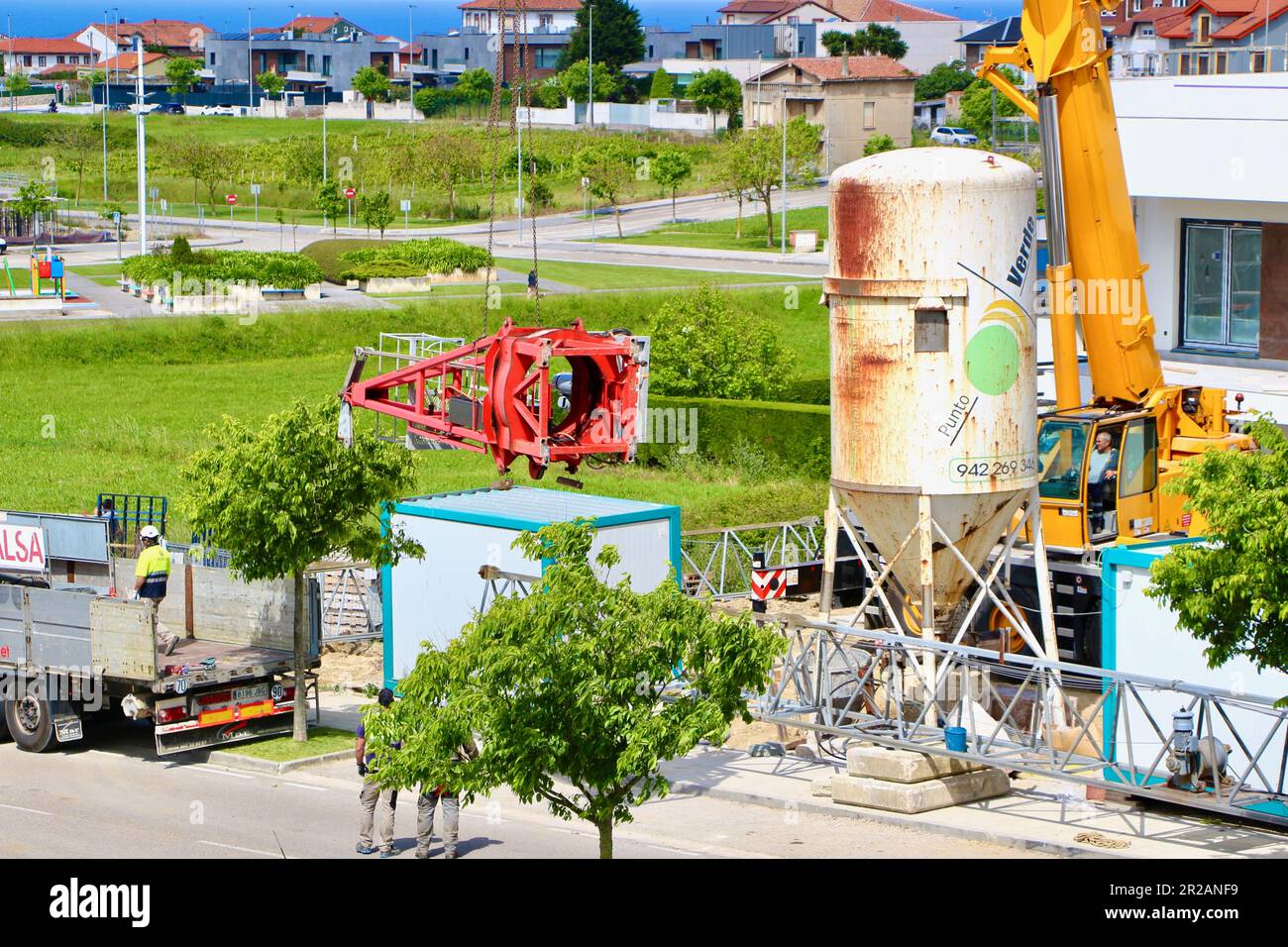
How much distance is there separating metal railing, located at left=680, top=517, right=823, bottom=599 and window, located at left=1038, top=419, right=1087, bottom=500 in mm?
6125

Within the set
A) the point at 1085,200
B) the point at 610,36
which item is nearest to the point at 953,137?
the point at 610,36

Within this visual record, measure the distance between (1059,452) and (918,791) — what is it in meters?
7.20

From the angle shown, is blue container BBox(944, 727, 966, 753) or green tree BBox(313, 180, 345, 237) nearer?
blue container BBox(944, 727, 966, 753)

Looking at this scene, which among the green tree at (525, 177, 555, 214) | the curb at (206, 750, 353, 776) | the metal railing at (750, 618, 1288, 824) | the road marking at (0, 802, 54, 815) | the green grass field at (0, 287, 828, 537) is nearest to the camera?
the metal railing at (750, 618, 1288, 824)

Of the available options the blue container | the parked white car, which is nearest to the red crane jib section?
the blue container

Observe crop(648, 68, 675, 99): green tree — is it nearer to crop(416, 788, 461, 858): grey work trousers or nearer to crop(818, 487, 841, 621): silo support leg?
crop(818, 487, 841, 621): silo support leg

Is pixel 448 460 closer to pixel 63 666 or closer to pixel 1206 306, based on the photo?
pixel 1206 306

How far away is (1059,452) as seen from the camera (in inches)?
1049

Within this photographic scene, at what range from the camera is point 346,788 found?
22.8 meters

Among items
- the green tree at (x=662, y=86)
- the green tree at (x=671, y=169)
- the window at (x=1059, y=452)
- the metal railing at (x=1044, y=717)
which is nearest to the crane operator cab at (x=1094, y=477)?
the window at (x=1059, y=452)

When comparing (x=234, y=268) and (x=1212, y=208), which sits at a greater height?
(x=1212, y=208)

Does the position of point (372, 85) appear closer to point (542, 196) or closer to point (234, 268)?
point (542, 196)

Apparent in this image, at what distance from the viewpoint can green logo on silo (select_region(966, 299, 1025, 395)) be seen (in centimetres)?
2205
